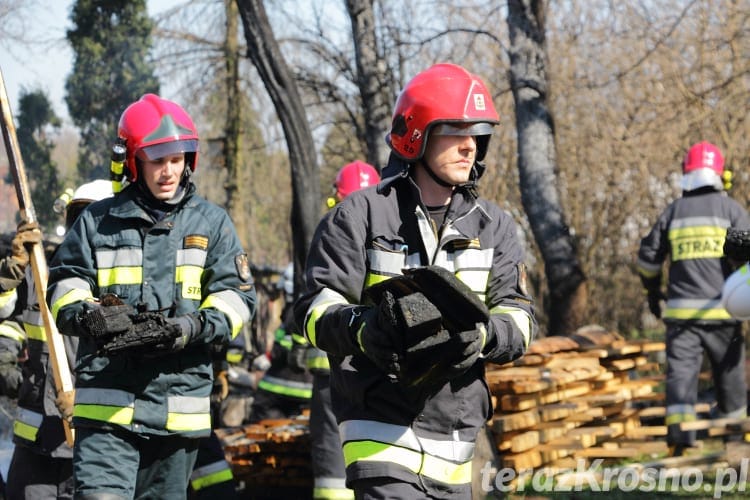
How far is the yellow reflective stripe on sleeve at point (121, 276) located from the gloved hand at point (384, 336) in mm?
1475

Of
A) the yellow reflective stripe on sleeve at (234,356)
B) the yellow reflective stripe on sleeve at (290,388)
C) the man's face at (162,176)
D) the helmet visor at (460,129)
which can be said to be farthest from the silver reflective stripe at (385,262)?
the yellow reflective stripe on sleeve at (290,388)

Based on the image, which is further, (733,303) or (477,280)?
(733,303)

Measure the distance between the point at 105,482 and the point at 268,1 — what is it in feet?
33.0

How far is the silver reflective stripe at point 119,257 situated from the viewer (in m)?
4.39

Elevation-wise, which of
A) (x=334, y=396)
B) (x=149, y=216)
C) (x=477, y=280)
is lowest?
(x=334, y=396)

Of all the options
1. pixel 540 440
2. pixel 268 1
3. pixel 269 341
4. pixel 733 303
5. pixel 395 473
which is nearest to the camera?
pixel 395 473

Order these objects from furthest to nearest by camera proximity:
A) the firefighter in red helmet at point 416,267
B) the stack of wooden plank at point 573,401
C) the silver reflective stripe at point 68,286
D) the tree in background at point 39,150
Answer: the tree in background at point 39,150
the stack of wooden plank at point 573,401
the silver reflective stripe at point 68,286
the firefighter in red helmet at point 416,267

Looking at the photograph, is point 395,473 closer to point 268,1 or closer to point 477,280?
point 477,280

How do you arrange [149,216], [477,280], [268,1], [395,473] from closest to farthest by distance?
1. [395,473]
2. [477,280]
3. [149,216]
4. [268,1]

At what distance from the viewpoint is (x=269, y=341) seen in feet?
57.8

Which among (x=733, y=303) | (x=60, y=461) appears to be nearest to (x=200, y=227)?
(x=60, y=461)

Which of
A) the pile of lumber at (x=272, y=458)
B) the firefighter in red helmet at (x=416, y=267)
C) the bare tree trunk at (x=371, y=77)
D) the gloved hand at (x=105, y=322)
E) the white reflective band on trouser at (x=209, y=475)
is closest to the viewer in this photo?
the firefighter in red helmet at (x=416, y=267)

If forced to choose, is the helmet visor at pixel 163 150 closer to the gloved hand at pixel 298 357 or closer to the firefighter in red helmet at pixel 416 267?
the firefighter in red helmet at pixel 416 267

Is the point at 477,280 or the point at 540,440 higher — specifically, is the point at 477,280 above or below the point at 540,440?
above
